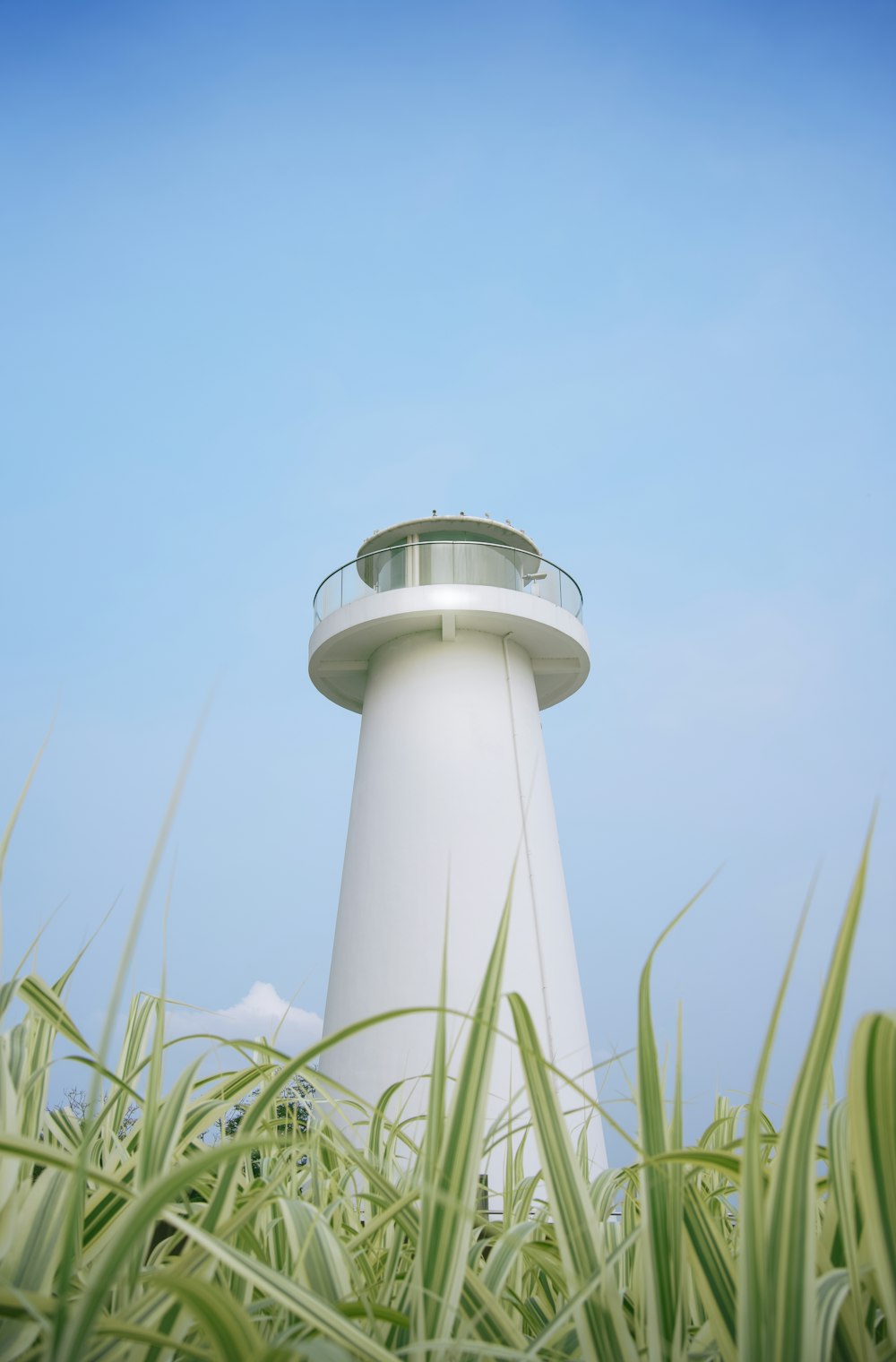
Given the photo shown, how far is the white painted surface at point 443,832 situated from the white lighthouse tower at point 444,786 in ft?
0.06

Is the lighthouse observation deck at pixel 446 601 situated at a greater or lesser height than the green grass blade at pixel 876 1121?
greater

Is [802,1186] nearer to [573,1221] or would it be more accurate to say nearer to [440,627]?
[573,1221]

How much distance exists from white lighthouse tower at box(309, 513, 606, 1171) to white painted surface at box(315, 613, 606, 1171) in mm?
19

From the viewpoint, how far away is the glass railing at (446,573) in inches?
429

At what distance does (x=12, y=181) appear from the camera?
12555 millimetres

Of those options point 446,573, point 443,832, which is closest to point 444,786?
point 443,832

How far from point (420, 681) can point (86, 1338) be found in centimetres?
979

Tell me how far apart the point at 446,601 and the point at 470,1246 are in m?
9.55

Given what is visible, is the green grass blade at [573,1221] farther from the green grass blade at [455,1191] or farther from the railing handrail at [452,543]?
the railing handrail at [452,543]

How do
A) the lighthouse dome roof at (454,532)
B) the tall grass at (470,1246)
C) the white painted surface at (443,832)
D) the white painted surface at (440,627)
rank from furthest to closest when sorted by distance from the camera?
1. the lighthouse dome roof at (454,532)
2. the white painted surface at (440,627)
3. the white painted surface at (443,832)
4. the tall grass at (470,1246)

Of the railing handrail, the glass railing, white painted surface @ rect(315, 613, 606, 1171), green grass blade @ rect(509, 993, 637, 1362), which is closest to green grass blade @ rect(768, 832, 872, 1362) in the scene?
green grass blade @ rect(509, 993, 637, 1362)

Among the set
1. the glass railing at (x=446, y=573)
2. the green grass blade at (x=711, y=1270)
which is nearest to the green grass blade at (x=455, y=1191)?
the green grass blade at (x=711, y=1270)

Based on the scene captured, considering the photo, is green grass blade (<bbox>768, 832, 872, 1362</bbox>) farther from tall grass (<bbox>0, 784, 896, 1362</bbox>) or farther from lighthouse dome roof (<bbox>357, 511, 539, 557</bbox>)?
lighthouse dome roof (<bbox>357, 511, 539, 557</bbox>)

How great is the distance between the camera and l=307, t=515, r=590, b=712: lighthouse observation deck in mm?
10430
